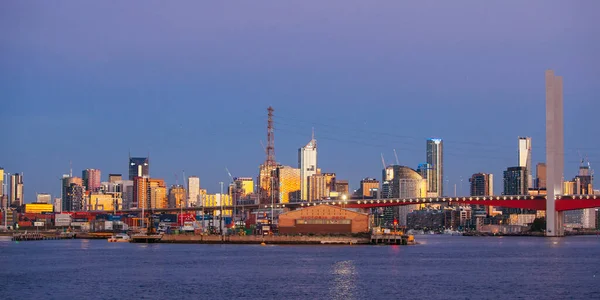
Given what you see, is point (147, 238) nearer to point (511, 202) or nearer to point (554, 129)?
point (511, 202)

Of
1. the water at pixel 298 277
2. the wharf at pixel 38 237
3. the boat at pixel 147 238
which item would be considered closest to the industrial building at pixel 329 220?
the boat at pixel 147 238

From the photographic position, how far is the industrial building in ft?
432

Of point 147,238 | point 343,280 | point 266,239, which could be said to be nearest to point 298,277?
point 343,280

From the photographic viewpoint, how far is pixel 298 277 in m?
66.1

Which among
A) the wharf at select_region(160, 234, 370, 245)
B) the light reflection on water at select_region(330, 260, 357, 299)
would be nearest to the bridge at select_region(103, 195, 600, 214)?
the wharf at select_region(160, 234, 370, 245)

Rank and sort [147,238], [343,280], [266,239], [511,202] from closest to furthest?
1. [343,280]
2. [266,239]
3. [147,238]
4. [511,202]

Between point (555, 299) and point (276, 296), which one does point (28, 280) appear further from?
point (555, 299)

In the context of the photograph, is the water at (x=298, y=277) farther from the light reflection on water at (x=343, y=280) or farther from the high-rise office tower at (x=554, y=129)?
the high-rise office tower at (x=554, y=129)

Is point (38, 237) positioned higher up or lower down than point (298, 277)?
lower down

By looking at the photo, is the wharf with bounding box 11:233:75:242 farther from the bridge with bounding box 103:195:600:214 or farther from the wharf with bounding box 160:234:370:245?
the wharf with bounding box 160:234:370:245

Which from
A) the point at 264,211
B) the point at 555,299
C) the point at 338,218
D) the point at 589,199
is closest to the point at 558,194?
the point at 589,199

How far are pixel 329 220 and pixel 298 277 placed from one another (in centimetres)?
6621

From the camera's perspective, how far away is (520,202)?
16012cm

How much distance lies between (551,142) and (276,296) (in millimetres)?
100708
